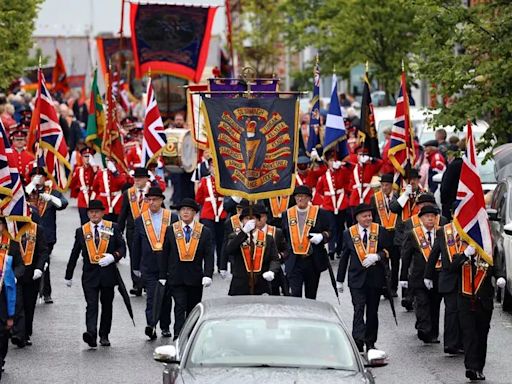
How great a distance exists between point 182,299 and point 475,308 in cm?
339

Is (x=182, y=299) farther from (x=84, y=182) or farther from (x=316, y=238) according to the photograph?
(x=84, y=182)

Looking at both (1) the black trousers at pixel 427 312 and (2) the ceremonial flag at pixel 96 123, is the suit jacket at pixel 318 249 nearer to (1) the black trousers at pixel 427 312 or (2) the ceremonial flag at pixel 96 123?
(1) the black trousers at pixel 427 312

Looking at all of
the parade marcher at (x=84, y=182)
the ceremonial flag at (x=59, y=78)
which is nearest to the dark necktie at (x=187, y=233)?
the parade marcher at (x=84, y=182)

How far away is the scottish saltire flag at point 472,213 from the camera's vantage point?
16484 mm

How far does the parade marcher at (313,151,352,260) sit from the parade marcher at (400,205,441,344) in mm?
7677

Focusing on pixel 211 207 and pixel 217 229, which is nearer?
pixel 211 207

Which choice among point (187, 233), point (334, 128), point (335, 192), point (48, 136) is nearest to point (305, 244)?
point (187, 233)

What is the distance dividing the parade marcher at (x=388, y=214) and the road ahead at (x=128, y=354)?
0.70 m

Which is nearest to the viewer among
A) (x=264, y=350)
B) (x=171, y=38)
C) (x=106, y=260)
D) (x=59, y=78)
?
(x=264, y=350)

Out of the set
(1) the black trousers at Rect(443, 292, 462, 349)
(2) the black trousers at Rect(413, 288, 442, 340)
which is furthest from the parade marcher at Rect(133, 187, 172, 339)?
(1) the black trousers at Rect(443, 292, 462, 349)

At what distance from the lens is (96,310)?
18.4m

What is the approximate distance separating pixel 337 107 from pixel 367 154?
1.14 meters

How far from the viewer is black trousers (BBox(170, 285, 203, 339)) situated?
1809 centimetres

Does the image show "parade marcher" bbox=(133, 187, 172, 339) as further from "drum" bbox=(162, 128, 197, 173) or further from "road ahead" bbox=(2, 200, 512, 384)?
"drum" bbox=(162, 128, 197, 173)
